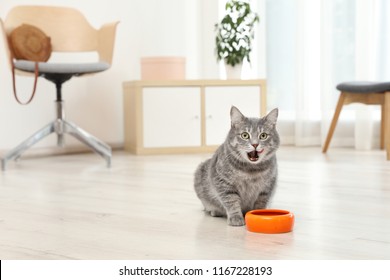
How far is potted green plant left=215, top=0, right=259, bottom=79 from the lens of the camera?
4543 millimetres

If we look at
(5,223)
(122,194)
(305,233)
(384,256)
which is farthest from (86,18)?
(384,256)

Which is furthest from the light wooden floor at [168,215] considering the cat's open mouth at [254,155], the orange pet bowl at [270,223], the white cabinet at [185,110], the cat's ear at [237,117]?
the white cabinet at [185,110]

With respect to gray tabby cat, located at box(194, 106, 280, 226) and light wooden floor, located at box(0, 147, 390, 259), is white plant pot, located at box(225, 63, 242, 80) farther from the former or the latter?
gray tabby cat, located at box(194, 106, 280, 226)

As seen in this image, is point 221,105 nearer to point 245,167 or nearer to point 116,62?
point 116,62

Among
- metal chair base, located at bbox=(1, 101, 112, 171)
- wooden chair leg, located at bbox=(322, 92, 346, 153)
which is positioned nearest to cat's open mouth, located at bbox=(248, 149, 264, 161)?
metal chair base, located at bbox=(1, 101, 112, 171)

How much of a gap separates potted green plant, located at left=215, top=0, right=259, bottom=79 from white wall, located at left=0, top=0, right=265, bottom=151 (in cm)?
43

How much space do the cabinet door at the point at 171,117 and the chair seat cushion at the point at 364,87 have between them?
0.98 metres

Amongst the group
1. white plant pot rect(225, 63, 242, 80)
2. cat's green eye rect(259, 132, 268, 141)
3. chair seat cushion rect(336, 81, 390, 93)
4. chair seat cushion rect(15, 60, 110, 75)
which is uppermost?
chair seat cushion rect(15, 60, 110, 75)

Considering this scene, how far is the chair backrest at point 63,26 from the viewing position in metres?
4.01

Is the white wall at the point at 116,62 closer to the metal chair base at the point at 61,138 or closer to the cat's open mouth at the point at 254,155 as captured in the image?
the metal chair base at the point at 61,138

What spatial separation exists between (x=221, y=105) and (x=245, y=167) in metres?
2.50

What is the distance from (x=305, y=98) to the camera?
4.61m

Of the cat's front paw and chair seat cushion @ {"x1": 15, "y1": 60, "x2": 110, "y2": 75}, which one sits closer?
the cat's front paw
